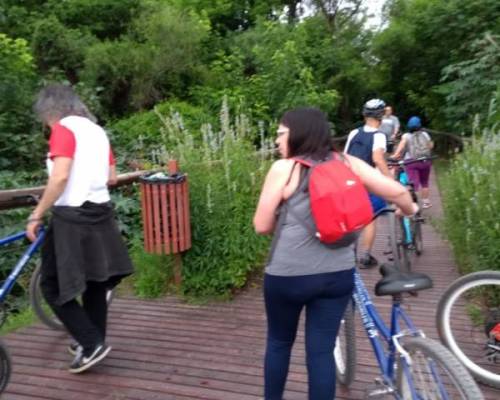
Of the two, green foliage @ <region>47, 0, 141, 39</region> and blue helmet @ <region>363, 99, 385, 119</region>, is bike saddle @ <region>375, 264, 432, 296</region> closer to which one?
blue helmet @ <region>363, 99, 385, 119</region>

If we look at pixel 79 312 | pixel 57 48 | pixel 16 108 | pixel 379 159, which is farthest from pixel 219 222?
pixel 57 48

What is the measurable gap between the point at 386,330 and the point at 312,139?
3.39ft

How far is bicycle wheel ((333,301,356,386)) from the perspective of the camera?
3.52 meters

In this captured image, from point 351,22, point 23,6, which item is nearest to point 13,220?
point 23,6

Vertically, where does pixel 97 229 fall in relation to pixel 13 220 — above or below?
above

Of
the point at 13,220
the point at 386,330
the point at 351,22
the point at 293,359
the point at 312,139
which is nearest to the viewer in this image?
the point at 312,139

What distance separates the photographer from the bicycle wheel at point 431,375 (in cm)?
252

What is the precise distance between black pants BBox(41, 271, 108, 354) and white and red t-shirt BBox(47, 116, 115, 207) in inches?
22.2

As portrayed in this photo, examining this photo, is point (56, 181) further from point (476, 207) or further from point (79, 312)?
point (476, 207)

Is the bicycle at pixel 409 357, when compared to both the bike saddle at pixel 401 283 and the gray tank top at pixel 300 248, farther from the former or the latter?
the gray tank top at pixel 300 248

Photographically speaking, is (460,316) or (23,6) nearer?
(460,316)

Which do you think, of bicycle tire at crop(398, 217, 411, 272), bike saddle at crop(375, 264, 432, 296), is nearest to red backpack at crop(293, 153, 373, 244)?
bike saddle at crop(375, 264, 432, 296)

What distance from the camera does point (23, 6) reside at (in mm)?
18156

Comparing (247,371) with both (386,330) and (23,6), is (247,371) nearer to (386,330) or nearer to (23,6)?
(386,330)
